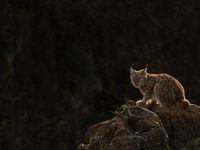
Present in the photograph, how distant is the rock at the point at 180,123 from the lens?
39.3ft

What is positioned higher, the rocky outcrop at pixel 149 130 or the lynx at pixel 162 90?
the lynx at pixel 162 90

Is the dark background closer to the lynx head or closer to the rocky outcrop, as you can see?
the lynx head

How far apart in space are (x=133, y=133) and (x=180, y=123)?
152 cm

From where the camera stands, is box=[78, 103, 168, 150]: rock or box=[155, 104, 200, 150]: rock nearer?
box=[78, 103, 168, 150]: rock

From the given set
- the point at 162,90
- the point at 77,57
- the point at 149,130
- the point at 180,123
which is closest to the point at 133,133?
the point at 149,130

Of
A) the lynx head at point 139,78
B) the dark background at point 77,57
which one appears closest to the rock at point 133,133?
the lynx head at point 139,78

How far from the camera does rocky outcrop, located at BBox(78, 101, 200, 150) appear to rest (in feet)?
35.9

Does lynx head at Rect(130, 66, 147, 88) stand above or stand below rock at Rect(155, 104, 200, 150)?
above

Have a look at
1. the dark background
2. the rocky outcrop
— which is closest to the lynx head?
the rocky outcrop

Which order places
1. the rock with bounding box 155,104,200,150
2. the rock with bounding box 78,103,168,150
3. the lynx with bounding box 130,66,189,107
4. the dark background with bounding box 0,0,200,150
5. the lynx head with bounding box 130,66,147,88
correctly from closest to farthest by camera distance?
the rock with bounding box 78,103,168,150 → the rock with bounding box 155,104,200,150 → the lynx with bounding box 130,66,189,107 → the lynx head with bounding box 130,66,147,88 → the dark background with bounding box 0,0,200,150

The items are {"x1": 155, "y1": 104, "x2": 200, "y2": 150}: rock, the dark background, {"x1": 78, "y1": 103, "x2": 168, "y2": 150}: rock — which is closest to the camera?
{"x1": 78, "y1": 103, "x2": 168, "y2": 150}: rock

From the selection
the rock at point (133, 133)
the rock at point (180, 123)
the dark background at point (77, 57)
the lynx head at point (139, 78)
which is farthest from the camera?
the dark background at point (77, 57)

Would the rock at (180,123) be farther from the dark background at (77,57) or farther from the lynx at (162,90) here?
the dark background at (77,57)

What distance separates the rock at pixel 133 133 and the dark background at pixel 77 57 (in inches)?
672
